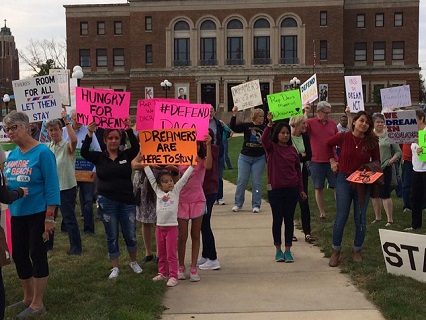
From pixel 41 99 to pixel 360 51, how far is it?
64.8m

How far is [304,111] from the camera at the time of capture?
35.6 ft

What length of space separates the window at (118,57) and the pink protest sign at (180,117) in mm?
66158

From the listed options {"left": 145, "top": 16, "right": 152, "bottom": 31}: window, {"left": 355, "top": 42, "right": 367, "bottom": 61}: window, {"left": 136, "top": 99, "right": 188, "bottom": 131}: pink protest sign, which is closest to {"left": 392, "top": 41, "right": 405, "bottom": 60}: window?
{"left": 355, "top": 42, "right": 367, "bottom": 61}: window

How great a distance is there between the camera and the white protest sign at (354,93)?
460 inches

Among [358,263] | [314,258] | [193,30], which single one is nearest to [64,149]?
[314,258]

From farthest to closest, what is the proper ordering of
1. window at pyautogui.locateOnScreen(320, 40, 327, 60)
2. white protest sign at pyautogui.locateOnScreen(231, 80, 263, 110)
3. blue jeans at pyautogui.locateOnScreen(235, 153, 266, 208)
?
window at pyautogui.locateOnScreen(320, 40, 327, 60)
white protest sign at pyautogui.locateOnScreen(231, 80, 263, 110)
blue jeans at pyautogui.locateOnScreen(235, 153, 266, 208)

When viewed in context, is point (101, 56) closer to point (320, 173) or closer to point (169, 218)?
point (320, 173)

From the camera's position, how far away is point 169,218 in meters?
6.79

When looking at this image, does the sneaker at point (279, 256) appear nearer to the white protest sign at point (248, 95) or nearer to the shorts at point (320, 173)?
the shorts at point (320, 173)

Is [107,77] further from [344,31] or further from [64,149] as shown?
[64,149]

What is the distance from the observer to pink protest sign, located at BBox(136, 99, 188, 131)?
23.2 feet

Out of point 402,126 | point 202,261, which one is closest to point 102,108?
point 202,261

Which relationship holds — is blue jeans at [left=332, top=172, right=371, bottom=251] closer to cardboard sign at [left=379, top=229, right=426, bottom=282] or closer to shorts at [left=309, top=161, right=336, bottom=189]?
cardboard sign at [left=379, top=229, right=426, bottom=282]

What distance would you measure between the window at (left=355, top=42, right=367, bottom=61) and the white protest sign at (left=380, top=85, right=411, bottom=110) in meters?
58.3
